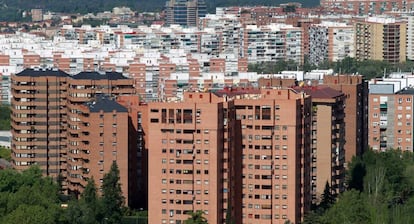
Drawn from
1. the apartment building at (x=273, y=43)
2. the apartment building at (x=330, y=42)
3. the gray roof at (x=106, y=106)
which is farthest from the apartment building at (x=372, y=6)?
the gray roof at (x=106, y=106)

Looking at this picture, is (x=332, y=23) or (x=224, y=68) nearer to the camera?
(x=224, y=68)

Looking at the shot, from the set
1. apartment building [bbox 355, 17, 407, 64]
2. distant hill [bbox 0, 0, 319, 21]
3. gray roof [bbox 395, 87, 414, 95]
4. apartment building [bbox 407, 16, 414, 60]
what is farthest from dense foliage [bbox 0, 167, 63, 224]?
distant hill [bbox 0, 0, 319, 21]

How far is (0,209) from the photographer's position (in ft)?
62.0

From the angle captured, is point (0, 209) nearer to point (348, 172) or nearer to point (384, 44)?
point (348, 172)

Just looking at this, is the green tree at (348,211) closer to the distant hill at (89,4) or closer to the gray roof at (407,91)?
the gray roof at (407,91)

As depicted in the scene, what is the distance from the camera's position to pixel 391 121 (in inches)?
973

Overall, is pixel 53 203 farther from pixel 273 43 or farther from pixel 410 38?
pixel 410 38

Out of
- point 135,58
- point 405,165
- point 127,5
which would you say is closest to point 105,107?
point 405,165

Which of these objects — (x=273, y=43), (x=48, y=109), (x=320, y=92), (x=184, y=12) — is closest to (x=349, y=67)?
(x=273, y=43)

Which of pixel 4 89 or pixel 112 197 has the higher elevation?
pixel 4 89

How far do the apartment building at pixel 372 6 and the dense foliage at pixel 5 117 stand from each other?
21159mm

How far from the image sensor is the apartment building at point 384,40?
39812mm

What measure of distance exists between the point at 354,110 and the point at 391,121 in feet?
6.68

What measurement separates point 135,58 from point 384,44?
754 cm
